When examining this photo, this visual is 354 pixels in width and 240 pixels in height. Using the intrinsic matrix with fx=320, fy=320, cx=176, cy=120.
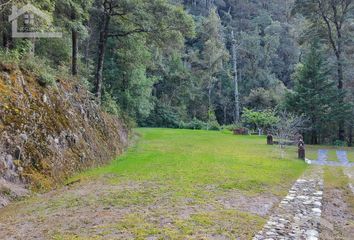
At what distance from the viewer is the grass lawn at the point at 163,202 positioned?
4.46 m

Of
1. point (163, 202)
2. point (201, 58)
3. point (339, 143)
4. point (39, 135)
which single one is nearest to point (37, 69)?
point (39, 135)

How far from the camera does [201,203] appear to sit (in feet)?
19.5

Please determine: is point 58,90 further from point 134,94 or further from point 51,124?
point 134,94

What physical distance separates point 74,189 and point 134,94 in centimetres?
1510

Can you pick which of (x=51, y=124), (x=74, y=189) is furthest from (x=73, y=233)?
(x=51, y=124)

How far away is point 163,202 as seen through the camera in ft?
19.6

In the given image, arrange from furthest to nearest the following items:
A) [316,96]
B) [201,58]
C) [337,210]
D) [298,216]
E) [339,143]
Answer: [201,58], [339,143], [316,96], [337,210], [298,216]

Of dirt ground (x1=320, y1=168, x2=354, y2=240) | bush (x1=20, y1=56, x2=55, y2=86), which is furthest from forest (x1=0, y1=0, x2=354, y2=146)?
dirt ground (x1=320, y1=168, x2=354, y2=240)

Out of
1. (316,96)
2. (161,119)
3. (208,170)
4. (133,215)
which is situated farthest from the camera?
(161,119)

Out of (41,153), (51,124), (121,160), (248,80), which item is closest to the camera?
(41,153)

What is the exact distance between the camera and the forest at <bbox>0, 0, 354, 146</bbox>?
13.5 m

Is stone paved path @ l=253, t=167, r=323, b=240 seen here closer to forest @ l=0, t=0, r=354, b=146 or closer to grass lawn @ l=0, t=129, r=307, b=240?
grass lawn @ l=0, t=129, r=307, b=240

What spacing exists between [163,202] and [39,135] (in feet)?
11.3

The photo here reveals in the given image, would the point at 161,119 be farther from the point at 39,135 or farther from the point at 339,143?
the point at 39,135
